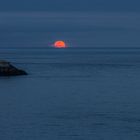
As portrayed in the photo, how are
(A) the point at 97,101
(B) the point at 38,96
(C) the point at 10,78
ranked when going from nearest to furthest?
1. (A) the point at 97,101
2. (B) the point at 38,96
3. (C) the point at 10,78

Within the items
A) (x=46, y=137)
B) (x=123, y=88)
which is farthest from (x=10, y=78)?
(x=46, y=137)

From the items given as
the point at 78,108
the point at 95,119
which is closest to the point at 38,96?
the point at 78,108

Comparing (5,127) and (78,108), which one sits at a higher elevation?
(78,108)

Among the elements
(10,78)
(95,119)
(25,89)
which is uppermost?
(10,78)

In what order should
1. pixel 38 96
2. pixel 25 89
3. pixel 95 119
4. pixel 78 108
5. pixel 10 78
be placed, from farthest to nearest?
pixel 10 78, pixel 25 89, pixel 38 96, pixel 78 108, pixel 95 119

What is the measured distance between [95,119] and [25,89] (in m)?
23.5

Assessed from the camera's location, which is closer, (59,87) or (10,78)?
(59,87)

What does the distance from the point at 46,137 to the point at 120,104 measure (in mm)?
14201

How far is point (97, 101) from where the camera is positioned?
51812 millimetres

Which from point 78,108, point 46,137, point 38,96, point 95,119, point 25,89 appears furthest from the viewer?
point 25,89

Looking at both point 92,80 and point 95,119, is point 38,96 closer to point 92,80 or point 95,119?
point 95,119

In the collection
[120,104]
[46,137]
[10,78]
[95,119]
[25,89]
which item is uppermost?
[10,78]

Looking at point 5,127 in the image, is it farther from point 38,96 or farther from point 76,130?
point 38,96

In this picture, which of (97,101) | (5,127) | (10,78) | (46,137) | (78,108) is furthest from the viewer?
(10,78)
